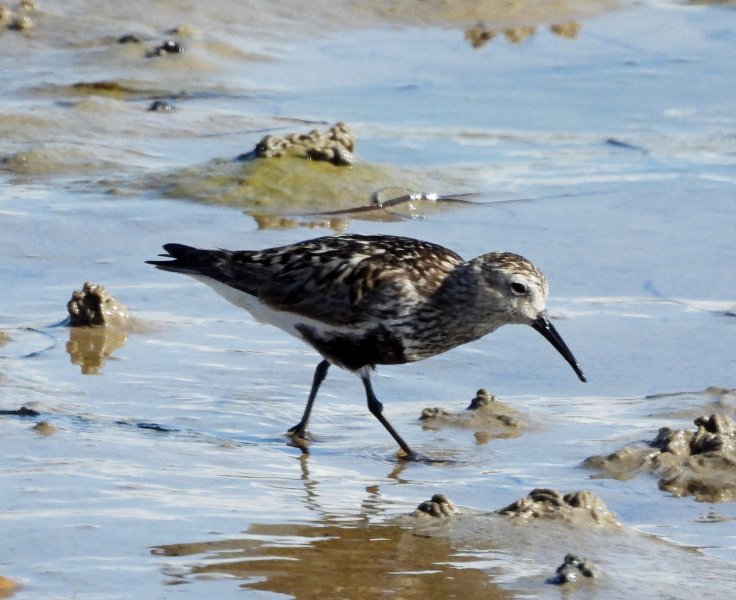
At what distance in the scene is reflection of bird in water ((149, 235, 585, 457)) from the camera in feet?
24.3

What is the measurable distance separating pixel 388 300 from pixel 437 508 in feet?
5.95

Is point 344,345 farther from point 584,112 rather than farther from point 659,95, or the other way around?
point 659,95

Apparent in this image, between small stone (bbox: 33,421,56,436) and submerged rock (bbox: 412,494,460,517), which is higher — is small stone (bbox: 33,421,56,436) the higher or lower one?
the higher one

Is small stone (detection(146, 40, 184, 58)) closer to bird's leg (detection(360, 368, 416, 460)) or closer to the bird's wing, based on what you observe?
the bird's wing

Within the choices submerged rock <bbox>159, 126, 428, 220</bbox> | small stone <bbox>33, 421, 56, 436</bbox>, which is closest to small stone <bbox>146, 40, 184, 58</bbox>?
submerged rock <bbox>159, 126, 428, 220</bbox>

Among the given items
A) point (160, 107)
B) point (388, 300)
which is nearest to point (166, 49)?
point (160, 107)

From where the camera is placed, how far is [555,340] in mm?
7449

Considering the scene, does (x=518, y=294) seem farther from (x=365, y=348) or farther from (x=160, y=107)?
(x=160, y=107)

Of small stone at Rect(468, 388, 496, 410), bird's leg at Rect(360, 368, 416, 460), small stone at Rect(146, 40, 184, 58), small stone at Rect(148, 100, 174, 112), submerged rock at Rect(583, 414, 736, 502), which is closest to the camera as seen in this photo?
submerged rock at Rect(583, 414, 736, 502)

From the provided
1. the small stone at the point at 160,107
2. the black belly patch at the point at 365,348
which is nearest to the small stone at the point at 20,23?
the small stone at the point at 160,107

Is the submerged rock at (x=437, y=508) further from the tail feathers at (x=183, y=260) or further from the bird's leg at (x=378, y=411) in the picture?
the tail feathers at (x=183, y=260)

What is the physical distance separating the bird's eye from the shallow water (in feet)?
1.76

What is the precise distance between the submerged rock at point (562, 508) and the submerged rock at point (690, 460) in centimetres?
71

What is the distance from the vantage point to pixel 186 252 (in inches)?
309
